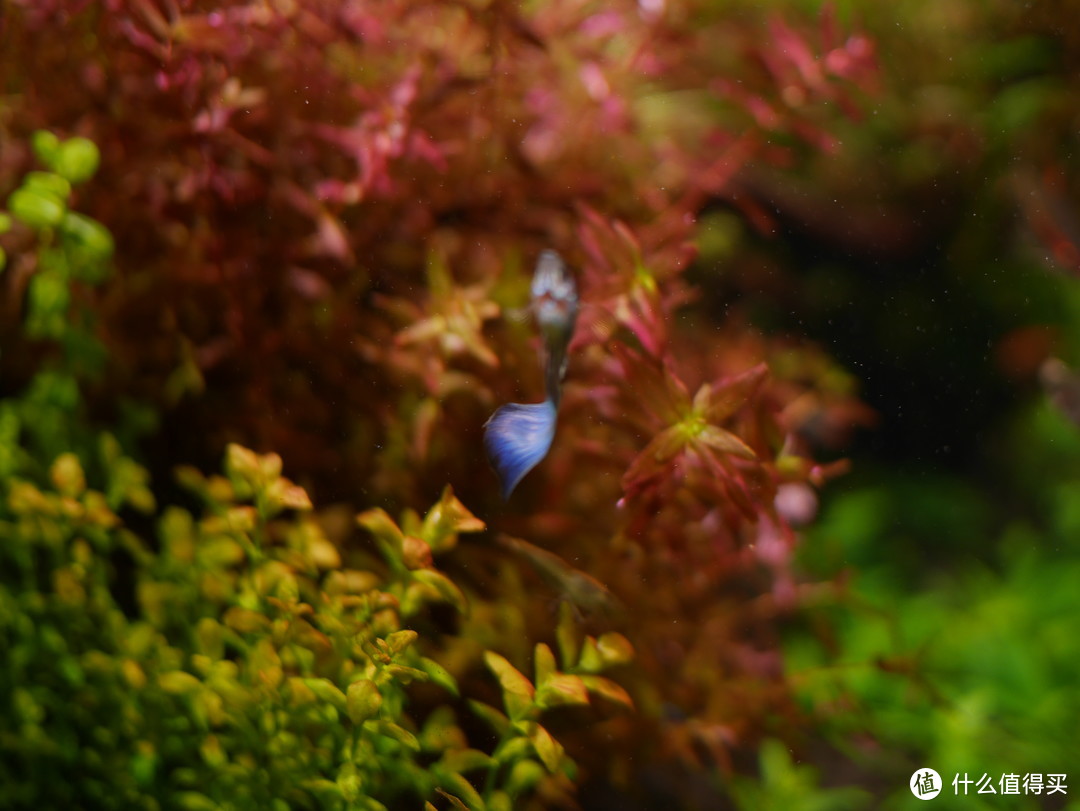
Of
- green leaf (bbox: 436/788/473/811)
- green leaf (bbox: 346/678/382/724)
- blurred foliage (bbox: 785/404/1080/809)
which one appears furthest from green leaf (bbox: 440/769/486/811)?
blurred foliage (bbox: 785/404/1080/809)

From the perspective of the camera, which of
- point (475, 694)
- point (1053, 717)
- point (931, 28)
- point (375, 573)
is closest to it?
point (475, 694)

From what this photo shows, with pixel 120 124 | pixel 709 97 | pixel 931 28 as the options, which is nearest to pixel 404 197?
pixel 120 124

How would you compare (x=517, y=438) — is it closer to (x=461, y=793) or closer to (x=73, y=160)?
(x=461, y=793)

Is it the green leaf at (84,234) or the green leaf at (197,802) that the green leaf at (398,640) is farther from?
the green leaf at (84,234)

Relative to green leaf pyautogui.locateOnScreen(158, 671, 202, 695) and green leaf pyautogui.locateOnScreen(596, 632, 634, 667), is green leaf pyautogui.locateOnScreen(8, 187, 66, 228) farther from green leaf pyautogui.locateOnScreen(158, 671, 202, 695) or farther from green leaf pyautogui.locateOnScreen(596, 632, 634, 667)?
green leaf pyautogui.locateOnScreen(596, 632, 634, 667)

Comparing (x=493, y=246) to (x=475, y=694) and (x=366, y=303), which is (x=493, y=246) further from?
(x=475, y=694)
